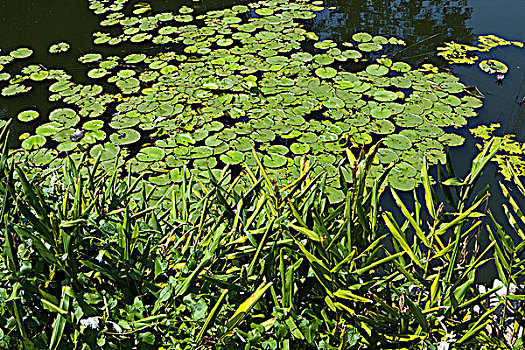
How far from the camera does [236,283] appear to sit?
130 centimetres

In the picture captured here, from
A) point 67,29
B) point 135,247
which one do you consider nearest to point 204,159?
point 135,247

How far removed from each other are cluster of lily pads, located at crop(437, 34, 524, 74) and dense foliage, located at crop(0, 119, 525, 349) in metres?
2.47

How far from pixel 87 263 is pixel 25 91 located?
98.2 inches

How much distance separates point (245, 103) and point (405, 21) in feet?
5.71

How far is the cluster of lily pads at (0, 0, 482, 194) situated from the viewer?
108 inches

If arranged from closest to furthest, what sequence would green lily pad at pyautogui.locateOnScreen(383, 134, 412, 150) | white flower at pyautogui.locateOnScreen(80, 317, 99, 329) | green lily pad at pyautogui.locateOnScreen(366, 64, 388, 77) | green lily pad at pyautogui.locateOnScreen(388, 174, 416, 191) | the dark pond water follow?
white flower at pyautogui.locateOnScreen(80, 317, 99, 329) → green lily pad at pyautogui.locateOnScreen(388, 174, 416, 191) → green lily pad at pyautogui.locateOnScreen(383, 134, 412, 150) → the dark pond water → green lily pad at pyautogui.locateOnScreen(366, 64, 388, 77)

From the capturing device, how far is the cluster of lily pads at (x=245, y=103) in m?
2.76

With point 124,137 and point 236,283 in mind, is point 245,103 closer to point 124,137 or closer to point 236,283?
point 124,137

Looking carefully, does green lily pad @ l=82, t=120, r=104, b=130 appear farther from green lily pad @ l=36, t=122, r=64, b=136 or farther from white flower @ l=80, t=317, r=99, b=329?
white flower @ l=80, t=317, r=99, b=329

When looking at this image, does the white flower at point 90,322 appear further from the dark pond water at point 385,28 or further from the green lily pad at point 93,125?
the dark pond water at point 385,28

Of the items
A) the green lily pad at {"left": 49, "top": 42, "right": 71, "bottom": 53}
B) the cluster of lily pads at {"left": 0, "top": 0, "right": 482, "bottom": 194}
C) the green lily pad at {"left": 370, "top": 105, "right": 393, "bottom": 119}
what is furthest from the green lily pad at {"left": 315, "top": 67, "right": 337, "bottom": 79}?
the green lily pad at {"left": 49, "top": 42, "right": 71, "bottom": 53}

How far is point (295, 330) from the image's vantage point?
118 centimetres

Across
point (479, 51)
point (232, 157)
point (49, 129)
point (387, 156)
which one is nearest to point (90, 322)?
point (232, 157)

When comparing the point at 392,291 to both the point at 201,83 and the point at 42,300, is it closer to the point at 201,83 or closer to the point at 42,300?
the point at 42,300
